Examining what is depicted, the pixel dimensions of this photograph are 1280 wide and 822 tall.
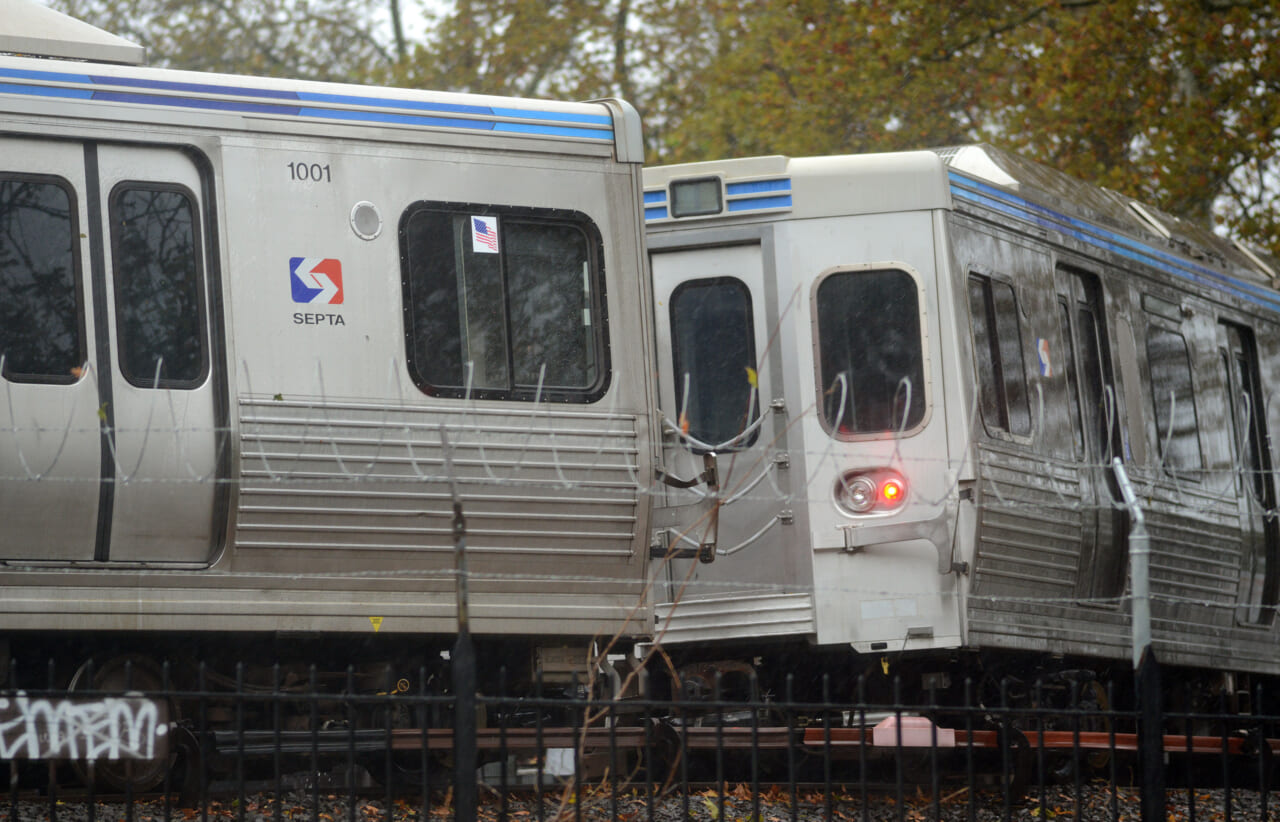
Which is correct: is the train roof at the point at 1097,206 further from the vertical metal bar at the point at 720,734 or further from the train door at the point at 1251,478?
the vertical metal bar at the point at 720,734

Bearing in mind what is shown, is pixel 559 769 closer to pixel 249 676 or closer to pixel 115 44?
pixel 249 676

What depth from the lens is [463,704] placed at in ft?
17.2

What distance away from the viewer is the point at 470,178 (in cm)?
841

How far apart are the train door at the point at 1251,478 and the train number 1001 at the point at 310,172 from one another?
287 inches

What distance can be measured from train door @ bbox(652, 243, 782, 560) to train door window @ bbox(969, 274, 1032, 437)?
1.18m

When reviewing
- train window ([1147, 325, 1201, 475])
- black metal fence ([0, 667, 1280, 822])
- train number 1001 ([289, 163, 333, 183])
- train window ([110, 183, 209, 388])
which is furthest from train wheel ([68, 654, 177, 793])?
train window ([1147, 325, 1201, 475])

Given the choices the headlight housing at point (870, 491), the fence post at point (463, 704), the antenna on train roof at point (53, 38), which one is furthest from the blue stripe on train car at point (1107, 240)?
the fence post at point (463, 704)

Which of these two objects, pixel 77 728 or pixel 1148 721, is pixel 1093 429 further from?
pixel 77 728

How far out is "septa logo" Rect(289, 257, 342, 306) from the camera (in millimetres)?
7926

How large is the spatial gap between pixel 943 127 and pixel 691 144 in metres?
3.35

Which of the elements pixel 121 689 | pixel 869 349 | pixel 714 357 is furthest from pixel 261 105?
pixel 869 349

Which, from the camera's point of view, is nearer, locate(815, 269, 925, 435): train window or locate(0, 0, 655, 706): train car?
locate(0, 0, 655, 706): train car

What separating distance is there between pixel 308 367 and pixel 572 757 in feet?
7.14

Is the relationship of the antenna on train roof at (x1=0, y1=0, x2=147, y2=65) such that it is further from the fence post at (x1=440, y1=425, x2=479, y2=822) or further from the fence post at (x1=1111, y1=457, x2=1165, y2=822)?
the fence post at (x1=1111, y1=457, x2=1165, y2=822)
